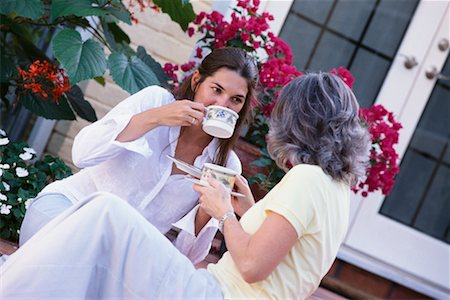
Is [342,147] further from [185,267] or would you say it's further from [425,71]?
[425,71]

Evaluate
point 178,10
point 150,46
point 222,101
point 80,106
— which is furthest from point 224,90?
point 150,46

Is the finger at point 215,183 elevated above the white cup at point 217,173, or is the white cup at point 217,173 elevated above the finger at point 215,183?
the white cup at point 217,173

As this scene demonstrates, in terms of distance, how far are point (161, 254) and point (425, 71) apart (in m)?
2.65

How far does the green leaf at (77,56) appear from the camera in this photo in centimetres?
251

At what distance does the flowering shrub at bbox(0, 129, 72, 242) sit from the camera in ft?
7.88

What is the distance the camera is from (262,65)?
3.04 m

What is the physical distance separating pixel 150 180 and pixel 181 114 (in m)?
0.31

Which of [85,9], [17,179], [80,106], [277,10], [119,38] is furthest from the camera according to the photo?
[277,10]

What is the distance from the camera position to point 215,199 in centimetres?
163

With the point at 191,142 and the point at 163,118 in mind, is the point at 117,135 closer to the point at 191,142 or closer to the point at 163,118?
the point at 163,118

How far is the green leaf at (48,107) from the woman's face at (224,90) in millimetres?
944

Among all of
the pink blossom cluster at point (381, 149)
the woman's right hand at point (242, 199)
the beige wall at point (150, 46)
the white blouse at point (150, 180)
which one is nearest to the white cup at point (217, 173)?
the woman's right hand at point (242, 199)

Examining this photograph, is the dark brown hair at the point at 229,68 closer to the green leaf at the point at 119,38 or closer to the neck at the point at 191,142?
the neck at the point at 191,142

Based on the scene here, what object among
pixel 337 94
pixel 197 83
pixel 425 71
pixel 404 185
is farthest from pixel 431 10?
pixel 337 94
